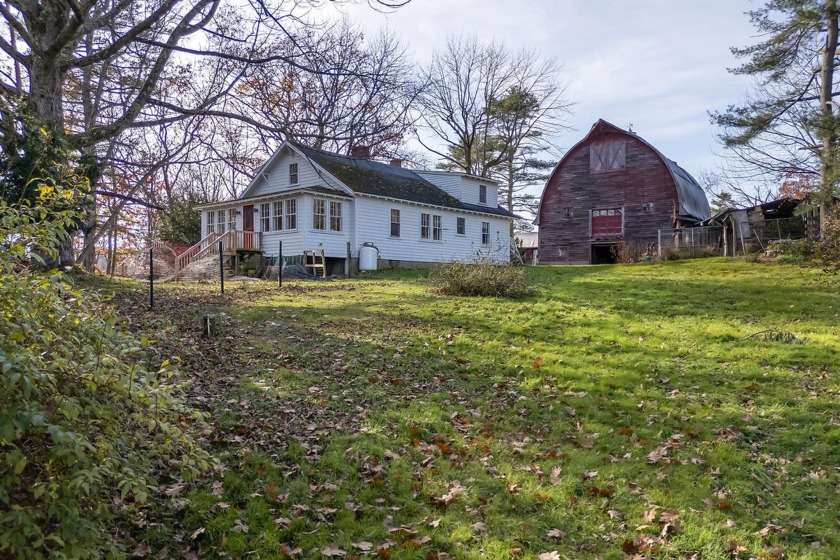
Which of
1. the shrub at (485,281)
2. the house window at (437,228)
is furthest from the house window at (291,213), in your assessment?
the shrub at (485,281)

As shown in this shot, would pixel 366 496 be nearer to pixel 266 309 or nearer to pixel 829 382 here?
pixel 829 382

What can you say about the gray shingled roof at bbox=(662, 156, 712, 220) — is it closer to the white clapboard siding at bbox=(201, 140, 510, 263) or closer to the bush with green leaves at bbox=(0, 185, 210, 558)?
the white clapboard siding at bbox=(201, 140, 510, 263)

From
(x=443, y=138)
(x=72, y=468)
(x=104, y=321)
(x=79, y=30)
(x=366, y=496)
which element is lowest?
(x=366, y=496)

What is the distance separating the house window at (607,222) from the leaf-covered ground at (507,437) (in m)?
20.3

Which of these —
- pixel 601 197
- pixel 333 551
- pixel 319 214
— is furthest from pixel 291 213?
pixel 333 551

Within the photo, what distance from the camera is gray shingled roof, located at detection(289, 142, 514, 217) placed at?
25.9m

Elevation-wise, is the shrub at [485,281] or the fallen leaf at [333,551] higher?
the shrub at [485,281]

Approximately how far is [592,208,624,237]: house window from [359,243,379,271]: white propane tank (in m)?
14.1

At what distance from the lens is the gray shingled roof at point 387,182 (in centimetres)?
2589

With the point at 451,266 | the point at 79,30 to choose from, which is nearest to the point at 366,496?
the point at 451,266

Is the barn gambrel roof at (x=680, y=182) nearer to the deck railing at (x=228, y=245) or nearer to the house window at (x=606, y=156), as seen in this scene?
the house window at (x=606, y=156)

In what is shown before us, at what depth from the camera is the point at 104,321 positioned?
10.8ft

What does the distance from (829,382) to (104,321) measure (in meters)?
8.17

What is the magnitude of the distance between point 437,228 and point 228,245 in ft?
34.2
